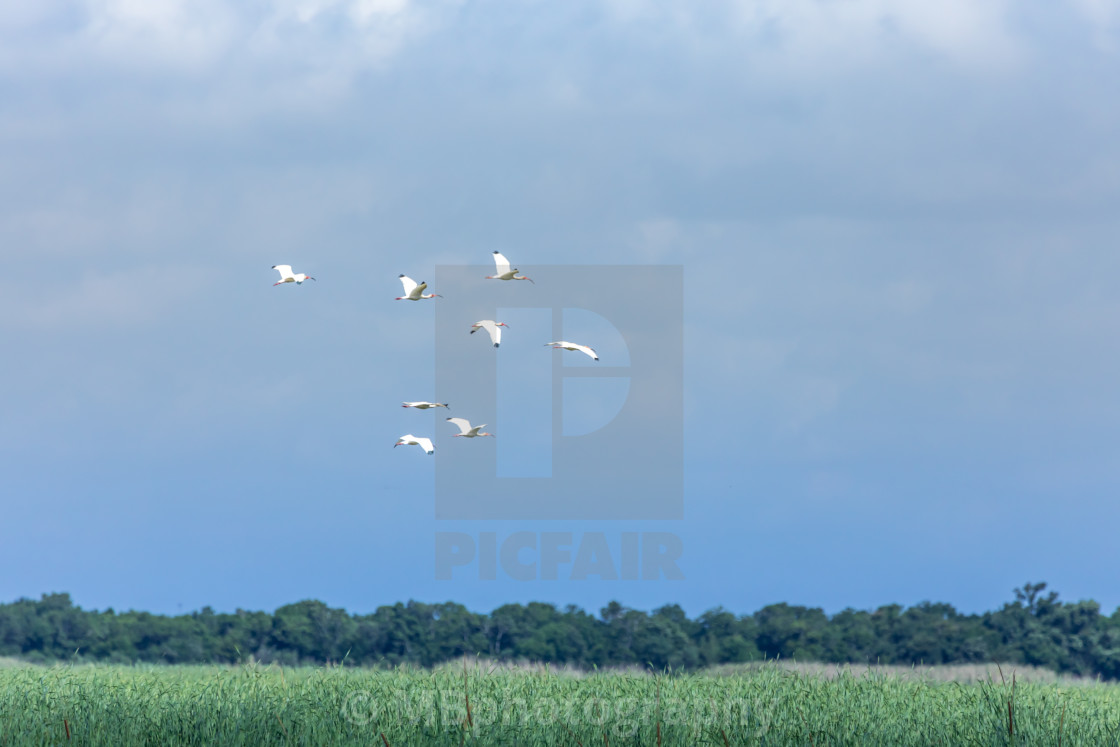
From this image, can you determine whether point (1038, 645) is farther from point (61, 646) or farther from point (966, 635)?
point (61, 646)

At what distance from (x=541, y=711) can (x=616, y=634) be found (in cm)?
2125

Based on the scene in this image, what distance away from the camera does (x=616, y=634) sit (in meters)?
34.3

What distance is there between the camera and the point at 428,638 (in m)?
36.1

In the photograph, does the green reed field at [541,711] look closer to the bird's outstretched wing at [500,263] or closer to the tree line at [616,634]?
the bird's outstretched wing at [500,263]

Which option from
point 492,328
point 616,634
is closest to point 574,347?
point 492,328

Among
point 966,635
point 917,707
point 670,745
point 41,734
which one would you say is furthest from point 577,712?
point 966,635

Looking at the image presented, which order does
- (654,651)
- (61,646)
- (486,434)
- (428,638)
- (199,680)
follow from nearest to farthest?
(199,680) < (486,434) < (654,651) < (428,638) < (61,646)

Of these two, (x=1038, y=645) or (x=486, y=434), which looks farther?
(x=1038, y=645)

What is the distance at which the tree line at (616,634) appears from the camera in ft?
112

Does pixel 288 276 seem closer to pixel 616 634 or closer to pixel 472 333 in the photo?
pixel 472 333

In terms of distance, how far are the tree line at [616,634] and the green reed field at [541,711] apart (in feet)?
54.2

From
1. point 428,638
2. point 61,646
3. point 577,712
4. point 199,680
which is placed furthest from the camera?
point 61,646

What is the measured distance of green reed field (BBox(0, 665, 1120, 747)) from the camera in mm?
12203

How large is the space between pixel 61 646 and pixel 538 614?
18234mm
